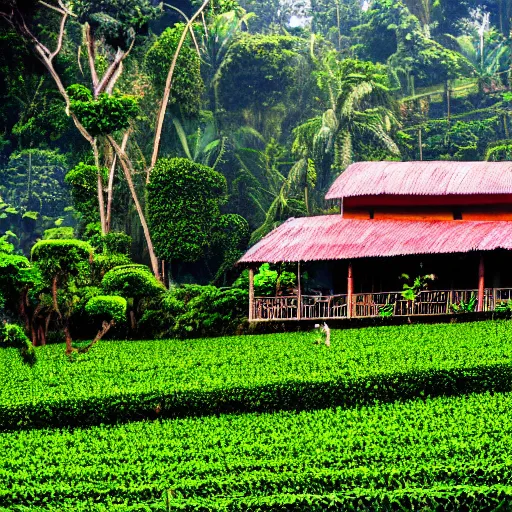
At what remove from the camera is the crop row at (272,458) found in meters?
15.2

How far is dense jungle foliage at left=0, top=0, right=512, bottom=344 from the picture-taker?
2923 centimetres

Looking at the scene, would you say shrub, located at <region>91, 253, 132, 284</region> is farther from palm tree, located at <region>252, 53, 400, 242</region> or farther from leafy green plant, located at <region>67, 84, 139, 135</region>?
palm tree, located at <region>252, 53, 400, 242</region>

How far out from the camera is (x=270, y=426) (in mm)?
18734

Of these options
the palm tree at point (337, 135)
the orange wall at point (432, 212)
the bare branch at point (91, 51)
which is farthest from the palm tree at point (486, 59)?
Result: the orange wall at point (432, 212)

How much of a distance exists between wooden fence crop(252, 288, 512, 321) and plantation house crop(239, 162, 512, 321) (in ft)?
0.09

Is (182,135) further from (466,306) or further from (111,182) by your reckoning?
(466,306)

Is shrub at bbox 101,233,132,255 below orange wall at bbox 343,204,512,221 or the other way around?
below

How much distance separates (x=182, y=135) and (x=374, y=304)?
14878 millimetres

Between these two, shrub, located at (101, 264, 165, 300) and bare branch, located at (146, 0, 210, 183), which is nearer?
shrub, located at (101, 264, 165, 300)

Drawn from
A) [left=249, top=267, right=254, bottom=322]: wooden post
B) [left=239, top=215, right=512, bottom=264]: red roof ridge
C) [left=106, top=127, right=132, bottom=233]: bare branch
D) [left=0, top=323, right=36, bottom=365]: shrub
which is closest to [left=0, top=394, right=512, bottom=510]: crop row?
[left=0, top=323, right=36, bottom=365]: shrub

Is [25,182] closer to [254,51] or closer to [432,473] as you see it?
[254,51]

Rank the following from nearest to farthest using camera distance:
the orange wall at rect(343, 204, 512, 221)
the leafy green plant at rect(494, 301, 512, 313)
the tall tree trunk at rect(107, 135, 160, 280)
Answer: the leafy green plant at rect(494, 301, 512, 313) → the orange wall at rect(343, 204, 512, 221) → the tall tree trunk at rect(107, 135, 160, 280)

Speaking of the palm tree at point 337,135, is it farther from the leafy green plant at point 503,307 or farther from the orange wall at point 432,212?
the leafy green plant at point 503,307

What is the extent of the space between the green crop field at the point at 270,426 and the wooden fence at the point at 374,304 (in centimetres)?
189
